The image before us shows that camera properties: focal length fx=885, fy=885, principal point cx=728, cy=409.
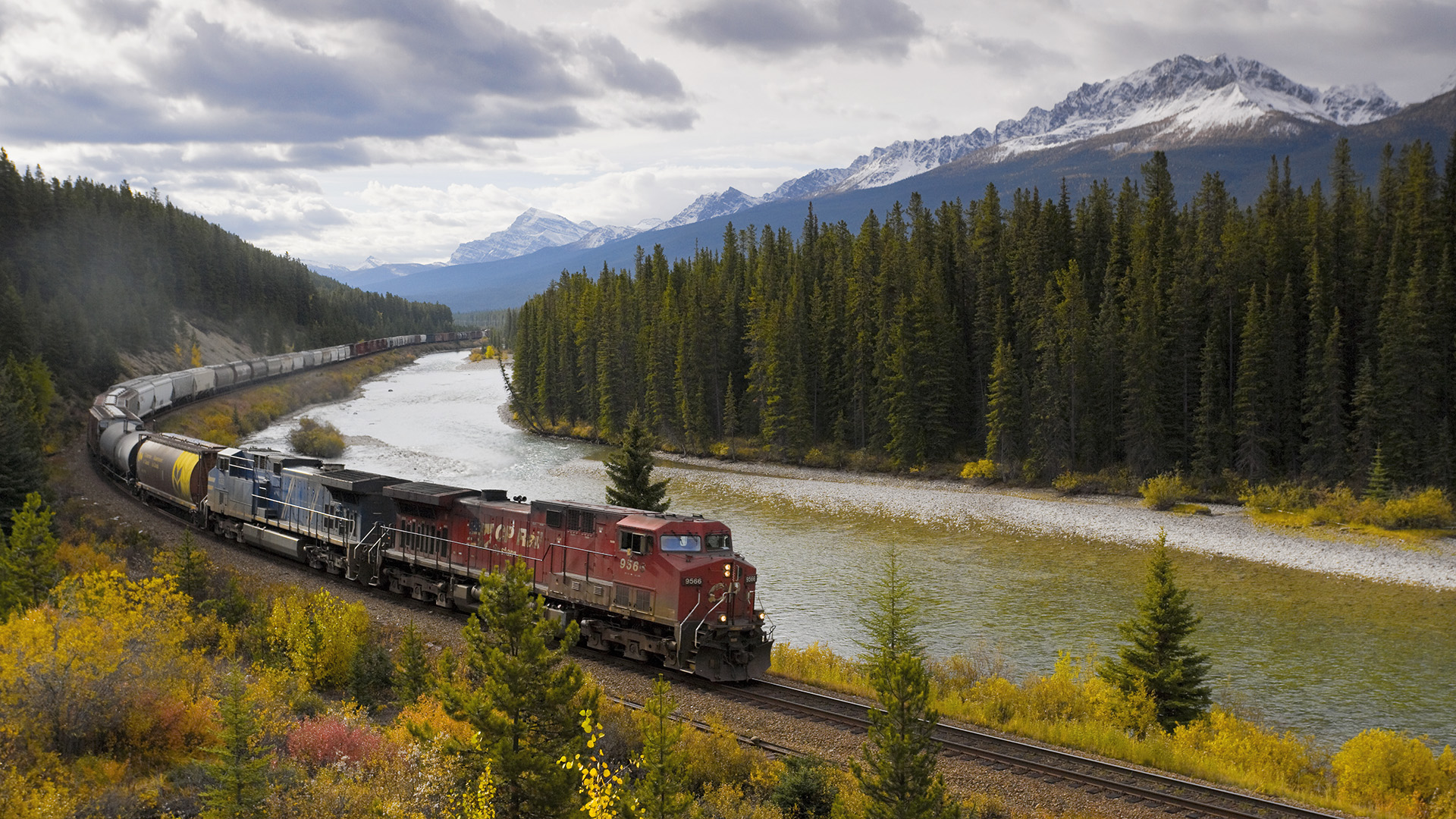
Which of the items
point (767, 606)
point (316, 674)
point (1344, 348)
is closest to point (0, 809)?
point (316, 674)

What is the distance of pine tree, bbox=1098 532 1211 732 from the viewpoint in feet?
76.3

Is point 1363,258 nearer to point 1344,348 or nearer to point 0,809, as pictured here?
point 1344,348

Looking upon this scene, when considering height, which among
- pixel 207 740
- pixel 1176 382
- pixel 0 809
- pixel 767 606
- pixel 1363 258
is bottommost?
pixel 767 606

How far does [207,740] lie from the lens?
16500 millimetres

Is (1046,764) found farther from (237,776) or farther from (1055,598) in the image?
(1055,598)

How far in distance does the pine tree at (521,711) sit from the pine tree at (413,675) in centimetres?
738

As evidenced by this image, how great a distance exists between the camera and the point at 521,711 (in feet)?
43.0

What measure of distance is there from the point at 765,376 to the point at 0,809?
73.9 m

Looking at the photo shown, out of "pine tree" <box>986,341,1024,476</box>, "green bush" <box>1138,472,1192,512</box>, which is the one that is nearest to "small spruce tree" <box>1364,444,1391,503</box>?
"green bush" <box>1138,472,1192,512</box>

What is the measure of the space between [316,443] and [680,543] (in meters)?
61.3

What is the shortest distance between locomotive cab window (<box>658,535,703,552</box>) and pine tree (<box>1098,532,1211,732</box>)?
1149cm

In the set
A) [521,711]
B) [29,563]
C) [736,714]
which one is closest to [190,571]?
[29,563]

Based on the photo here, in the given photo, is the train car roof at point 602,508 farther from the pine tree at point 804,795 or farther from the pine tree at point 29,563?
the pine tree at point 29,563

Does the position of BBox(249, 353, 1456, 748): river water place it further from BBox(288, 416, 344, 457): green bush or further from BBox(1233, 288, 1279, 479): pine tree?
BBox(1233, 288, 1279, 479): pine tree
